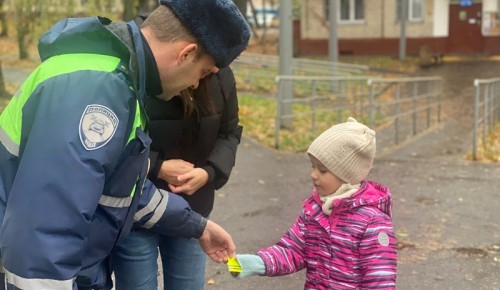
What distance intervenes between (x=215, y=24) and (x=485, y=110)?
34.4ft

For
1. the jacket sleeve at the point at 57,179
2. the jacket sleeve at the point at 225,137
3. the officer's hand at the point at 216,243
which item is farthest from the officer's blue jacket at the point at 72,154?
the jacket sleeve at the point at 225,137

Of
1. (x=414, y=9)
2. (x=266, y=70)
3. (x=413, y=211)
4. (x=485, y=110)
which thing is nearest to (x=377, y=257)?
A: (x=413, y=211)

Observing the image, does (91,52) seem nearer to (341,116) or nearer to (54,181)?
(54,181)

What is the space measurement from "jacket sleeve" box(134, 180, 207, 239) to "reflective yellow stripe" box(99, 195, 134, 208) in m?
0.39

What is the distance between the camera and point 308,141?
1053 centimetres


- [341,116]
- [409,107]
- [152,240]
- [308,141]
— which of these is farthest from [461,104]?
[152,240]

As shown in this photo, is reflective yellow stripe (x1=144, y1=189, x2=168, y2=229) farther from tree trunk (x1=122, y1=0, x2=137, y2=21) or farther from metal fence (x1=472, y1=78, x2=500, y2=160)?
Result: tree trunk (x1=122, y1=0, x2=137, y2=21)

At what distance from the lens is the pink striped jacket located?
2.40m

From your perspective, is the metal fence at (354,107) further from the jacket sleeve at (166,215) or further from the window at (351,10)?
the window at (351,10)

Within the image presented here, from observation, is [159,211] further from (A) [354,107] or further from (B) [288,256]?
(A) [354,107]

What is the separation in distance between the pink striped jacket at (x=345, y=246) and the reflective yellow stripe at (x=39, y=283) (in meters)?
1.14

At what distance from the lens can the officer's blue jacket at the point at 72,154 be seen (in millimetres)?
1501

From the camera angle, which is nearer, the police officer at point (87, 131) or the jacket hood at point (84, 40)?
the police officer at point (87, 131)

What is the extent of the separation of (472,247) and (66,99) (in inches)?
170
